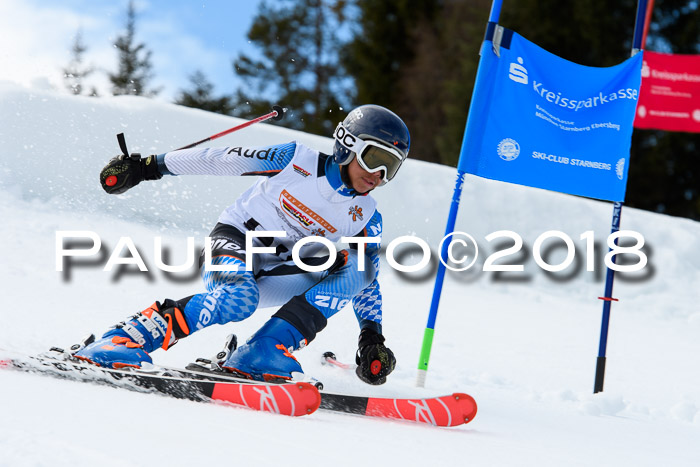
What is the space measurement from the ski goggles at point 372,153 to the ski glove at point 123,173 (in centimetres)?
98

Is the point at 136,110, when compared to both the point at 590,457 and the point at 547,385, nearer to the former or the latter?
the point at 547,385

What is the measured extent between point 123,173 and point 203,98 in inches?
1070

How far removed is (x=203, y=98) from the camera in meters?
29.7

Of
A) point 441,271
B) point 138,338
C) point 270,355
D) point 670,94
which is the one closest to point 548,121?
point 441,271

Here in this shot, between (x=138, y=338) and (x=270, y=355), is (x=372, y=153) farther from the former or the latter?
(x=138, y=338)

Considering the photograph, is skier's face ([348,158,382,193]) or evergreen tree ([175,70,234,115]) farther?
evergreen tree ([175,70,234,115])

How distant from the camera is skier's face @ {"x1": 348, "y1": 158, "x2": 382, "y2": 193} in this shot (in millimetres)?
3531

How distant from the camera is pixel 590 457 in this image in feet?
8.82

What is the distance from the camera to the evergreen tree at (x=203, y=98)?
2818 centimetres

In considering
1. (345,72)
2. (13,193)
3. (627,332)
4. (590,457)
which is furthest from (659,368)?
(345,72)

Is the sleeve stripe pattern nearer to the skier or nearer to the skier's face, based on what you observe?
the skier

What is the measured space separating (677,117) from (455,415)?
1086 centimetres

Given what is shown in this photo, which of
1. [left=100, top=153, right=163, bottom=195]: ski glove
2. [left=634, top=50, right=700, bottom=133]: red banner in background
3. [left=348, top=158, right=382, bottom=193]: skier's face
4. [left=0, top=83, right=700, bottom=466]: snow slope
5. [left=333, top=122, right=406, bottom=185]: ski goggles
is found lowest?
[left=0, top=83, right=700, bottom=466]: snow slope

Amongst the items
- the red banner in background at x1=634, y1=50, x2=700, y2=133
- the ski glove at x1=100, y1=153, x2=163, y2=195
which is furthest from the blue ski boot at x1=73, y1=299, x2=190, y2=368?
the red banner in background at x1=634, y1=50, x2=700, y2=133
